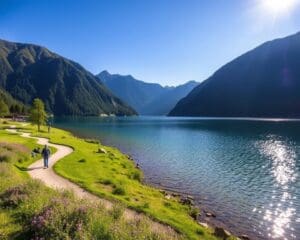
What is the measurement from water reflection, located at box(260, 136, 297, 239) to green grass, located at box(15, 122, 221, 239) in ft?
25.1

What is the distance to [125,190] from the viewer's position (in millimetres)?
27734

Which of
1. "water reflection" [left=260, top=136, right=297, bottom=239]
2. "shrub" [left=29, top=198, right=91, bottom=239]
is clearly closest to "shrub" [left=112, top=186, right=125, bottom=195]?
"shrub" [left=29, top=198, right=91, bottom=239]

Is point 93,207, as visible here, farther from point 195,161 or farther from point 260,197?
point 195,161

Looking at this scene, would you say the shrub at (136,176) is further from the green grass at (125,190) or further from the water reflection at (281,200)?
the water reflection at (281,200)

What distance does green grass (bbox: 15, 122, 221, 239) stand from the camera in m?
20.4

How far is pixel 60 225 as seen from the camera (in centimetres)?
1333

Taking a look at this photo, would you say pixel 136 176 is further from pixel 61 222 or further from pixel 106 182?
pixel 61 222

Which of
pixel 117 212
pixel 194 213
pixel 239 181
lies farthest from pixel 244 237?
pixel 239 181

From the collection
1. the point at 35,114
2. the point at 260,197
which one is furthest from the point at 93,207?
the point at 35,114

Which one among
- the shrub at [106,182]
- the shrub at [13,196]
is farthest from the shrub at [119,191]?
the shrub at [13,196]

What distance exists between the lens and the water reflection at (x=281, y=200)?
25672mm

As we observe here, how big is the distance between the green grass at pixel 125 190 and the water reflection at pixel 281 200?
7649 mm

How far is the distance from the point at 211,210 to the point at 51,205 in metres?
18.6

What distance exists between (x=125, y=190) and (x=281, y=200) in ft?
59.6
